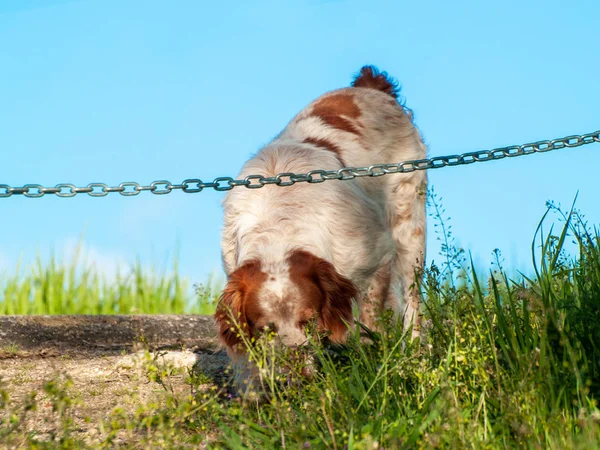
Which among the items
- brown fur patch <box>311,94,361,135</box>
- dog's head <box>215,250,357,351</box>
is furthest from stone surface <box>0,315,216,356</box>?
dog's head <box>215,250,357,351</box>

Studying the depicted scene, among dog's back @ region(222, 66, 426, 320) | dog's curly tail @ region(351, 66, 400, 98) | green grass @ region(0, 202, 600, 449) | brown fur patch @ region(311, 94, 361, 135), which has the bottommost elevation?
green grass @ region(0, 202, 600, 449)

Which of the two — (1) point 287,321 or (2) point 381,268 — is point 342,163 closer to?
(2) point 381,268

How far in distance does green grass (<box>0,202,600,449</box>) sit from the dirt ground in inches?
22.0

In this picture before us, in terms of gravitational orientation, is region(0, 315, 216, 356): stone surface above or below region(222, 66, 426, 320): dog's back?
below

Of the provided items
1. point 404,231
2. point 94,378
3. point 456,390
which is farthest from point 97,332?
point 456,390

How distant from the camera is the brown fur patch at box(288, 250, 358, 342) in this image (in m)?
4.34

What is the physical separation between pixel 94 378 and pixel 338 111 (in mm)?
2648

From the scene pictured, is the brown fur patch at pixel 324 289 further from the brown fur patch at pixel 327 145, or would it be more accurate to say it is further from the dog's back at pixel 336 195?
the brown fur patch at pixel 327 145

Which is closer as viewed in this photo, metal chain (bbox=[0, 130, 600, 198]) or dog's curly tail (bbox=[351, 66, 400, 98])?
metal chain (bbox=[0, 130, 600, 198])

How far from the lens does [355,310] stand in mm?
4633

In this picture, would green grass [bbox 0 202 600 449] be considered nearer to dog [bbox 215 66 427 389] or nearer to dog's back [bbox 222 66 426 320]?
dog [bbox 215 66 427 389]

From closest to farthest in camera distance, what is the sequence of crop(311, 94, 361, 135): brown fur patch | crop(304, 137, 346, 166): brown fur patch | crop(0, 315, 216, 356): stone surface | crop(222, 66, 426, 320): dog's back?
crop(222, 66, 426, 320): dog's back < crop(304, 137, 346, 166): brown fur patch < crop(311, 94, 361, 135): brown fur patch < crop(0, 315, 216, 356): stone surface

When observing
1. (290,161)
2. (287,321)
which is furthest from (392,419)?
(290,161)

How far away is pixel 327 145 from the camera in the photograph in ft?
18.6
